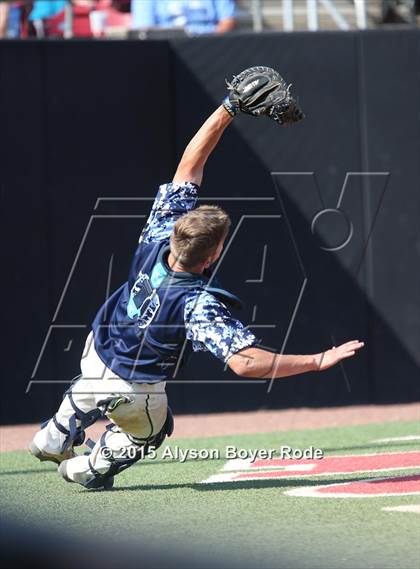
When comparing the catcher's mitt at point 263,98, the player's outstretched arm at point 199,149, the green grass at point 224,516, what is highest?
the catcher's mitt at point 263,98

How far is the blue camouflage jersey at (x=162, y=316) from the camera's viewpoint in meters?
5.00

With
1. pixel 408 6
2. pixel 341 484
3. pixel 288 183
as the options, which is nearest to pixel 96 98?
pixel 288 183

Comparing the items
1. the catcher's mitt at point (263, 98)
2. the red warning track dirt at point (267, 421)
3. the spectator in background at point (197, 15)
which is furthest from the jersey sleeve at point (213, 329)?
the spectator in background at point (197, 15)

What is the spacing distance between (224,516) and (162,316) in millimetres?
989

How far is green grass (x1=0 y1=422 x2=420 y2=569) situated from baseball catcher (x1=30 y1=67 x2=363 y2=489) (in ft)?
0.93

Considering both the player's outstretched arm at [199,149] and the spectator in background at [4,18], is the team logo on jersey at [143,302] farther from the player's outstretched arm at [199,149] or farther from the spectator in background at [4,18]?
the spectator in background at [4,18]

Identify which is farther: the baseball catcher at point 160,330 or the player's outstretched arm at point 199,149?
the player's outstretched arm at point 199,149

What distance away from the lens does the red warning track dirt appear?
859 cm

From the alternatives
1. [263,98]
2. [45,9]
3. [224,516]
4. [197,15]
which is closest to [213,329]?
[224,516]

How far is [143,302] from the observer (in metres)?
5.38

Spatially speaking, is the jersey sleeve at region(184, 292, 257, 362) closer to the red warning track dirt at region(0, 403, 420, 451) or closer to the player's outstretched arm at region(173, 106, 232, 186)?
the player's outstretched arm at region(173, 106, 232, 186)

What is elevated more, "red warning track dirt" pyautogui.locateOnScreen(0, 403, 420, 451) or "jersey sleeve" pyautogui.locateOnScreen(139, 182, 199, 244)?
"jersey sleeve" pyautogui.locateOnScreen(139, 182, 199, 244)

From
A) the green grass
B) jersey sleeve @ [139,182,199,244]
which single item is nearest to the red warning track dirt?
the green grass

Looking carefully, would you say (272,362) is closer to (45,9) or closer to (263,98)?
(263,98)
